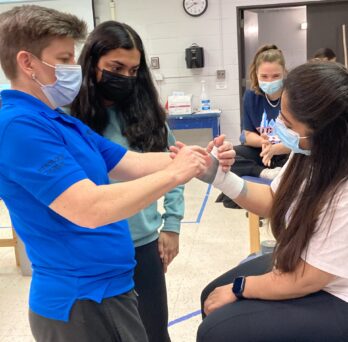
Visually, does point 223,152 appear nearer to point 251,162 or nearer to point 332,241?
point 332,241

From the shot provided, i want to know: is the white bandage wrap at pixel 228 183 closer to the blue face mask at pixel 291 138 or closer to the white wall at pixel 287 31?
the blue face mask at pixel 291 138

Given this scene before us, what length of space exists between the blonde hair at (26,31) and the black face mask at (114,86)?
43cm

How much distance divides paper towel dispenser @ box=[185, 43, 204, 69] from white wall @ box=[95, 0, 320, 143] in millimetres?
119

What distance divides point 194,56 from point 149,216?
4.59 meters

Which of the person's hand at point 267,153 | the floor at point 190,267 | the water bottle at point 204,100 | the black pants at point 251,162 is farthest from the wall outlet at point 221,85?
the person's hand at point 267,153

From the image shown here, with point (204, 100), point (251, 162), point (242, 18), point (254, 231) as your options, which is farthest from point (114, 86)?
point (242, 18)

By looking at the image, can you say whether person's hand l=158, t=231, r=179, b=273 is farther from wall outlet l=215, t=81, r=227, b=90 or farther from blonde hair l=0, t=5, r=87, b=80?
wall outlet l=215, t=81, r=227, b=90

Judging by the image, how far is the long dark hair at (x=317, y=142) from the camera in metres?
1.27

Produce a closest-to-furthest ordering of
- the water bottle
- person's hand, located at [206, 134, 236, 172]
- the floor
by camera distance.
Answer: person's hand, located at [206, 134, 236, 172]
the floor
the water bottle

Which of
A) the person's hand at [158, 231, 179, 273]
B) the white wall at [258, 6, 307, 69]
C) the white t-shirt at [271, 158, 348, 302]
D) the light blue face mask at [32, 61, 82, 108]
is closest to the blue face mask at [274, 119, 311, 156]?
the white t-shirt at [271, 158, 348, 302]

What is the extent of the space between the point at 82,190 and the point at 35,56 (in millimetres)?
344

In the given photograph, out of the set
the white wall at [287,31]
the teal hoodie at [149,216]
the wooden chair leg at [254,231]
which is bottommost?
the wooden chair leg at [254,231]

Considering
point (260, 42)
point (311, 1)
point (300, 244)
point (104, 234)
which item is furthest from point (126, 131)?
point (260, 42)

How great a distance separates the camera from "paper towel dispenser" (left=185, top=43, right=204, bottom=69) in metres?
5.80
